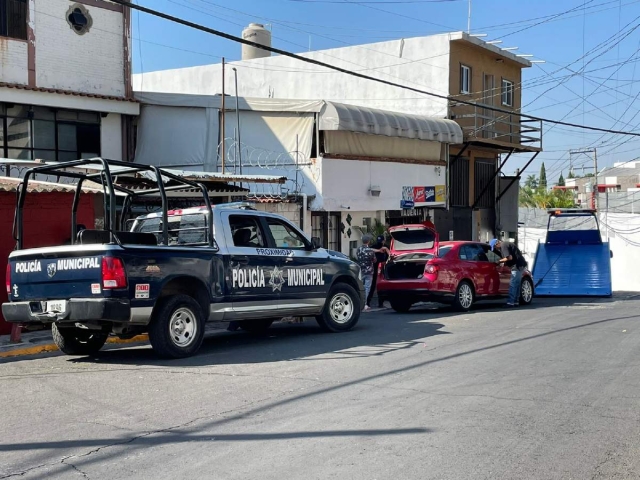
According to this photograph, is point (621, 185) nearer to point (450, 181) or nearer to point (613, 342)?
point (450, 181)

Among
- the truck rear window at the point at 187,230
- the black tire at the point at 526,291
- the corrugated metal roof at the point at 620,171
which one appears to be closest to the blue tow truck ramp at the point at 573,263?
the black tire at the point at 526,291

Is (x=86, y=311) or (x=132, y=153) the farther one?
(x=132, y=153)

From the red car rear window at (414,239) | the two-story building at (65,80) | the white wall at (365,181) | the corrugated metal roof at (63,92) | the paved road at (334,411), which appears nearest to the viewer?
the paved road at (334,411)

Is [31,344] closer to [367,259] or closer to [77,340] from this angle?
[77,340]

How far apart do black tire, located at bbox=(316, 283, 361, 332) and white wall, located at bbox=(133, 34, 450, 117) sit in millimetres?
15729

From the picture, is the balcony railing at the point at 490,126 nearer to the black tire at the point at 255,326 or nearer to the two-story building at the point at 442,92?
the two-story building at the point at 442,92

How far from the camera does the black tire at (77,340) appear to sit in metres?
10.1

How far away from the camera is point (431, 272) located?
15.7 meters

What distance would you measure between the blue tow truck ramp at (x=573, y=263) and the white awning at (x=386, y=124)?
199 inches

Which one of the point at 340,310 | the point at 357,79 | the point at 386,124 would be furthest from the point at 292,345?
the point at 357,79

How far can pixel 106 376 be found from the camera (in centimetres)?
859

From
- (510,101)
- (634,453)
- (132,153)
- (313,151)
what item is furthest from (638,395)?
(510,101)

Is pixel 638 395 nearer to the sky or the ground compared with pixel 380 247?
nearer to the ground

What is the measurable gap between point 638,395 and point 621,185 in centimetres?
7602
